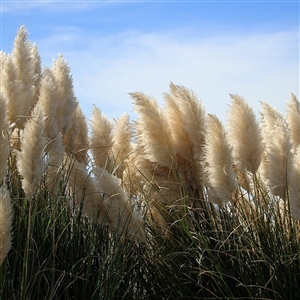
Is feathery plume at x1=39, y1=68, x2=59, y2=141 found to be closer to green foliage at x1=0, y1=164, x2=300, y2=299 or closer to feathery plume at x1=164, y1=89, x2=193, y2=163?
green foliage at x1=0, y1=164, x2=300, y2=299

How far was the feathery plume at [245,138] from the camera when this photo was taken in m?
3.67

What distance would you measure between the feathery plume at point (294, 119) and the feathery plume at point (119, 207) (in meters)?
1.44

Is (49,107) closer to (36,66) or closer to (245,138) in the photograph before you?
(36,66)

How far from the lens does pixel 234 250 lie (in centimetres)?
343

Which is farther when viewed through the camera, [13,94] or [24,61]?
[24,61]

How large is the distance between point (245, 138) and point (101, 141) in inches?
40.9

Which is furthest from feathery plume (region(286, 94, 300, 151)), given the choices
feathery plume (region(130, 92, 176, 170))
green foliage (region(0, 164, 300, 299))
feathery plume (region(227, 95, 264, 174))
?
feathery plume (region(130, 92, 176, 170))

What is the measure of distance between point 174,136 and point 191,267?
0.94 metres

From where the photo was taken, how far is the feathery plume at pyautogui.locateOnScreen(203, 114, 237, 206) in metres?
3.45

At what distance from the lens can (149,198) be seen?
385 centimetres

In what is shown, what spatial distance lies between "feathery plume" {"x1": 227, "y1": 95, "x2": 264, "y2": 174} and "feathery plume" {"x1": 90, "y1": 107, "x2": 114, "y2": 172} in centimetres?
87

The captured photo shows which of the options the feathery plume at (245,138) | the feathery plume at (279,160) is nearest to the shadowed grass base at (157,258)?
the feathery plume at (279,160)

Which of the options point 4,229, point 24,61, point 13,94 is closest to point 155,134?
point 13,94

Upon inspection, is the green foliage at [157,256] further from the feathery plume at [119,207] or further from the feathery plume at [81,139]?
the feathery plume at [81,139]
